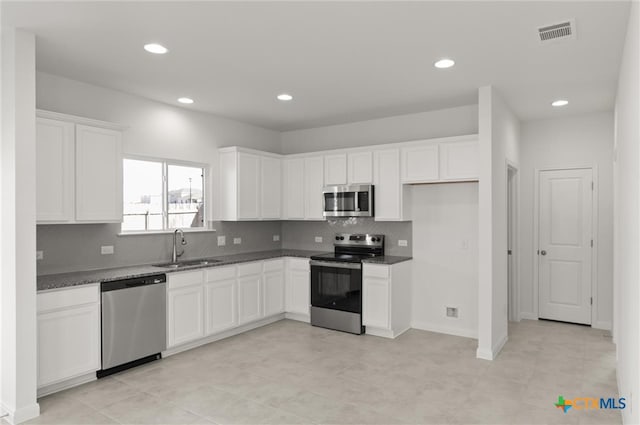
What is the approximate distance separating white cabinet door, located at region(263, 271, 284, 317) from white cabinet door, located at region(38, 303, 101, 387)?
218 cm

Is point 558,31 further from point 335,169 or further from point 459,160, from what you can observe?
point 335,169

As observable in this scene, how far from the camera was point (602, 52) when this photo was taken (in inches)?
130

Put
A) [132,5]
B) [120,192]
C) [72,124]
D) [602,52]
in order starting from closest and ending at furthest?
[132,5]
[602,52]
[72,124]
[120,192]

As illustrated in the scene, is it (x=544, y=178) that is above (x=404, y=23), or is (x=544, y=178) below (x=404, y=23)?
below

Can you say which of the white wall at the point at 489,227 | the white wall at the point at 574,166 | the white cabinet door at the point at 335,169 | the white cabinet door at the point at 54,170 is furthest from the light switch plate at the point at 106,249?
the white wall at the point at 574,166

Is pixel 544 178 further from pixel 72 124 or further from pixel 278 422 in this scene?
pixel 72 124

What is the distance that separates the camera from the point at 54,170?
3.56 metres

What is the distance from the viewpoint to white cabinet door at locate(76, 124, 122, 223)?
12.3ft

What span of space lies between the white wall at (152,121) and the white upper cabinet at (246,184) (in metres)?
0.18

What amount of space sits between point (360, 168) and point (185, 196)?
7.39 feet

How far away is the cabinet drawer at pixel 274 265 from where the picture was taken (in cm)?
544

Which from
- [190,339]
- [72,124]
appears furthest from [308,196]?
[72,124]

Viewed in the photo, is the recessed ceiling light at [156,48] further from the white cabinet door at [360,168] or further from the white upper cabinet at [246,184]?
the white cabinet door at [360,168]

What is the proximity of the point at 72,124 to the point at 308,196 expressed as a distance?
3.08m
